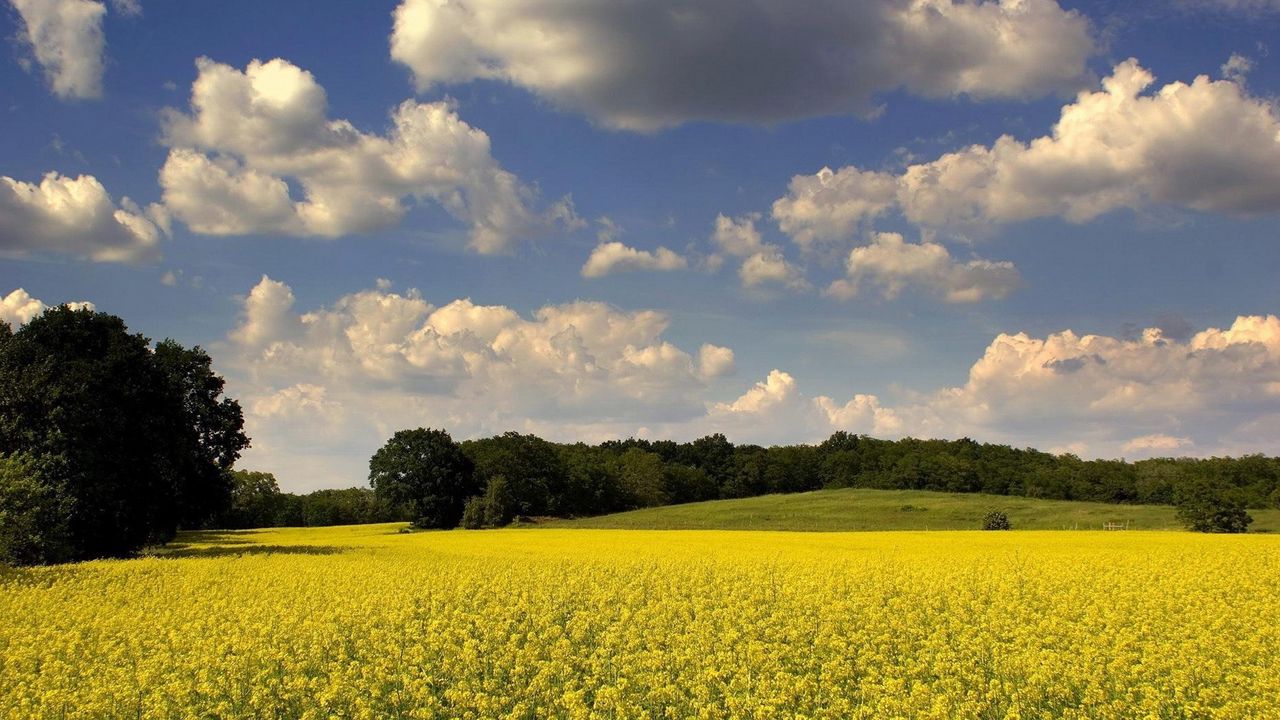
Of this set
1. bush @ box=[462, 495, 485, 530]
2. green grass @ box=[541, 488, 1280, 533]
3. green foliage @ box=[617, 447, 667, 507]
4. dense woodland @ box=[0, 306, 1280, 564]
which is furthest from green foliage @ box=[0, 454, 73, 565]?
green foliage @ box=[617, 447, 667, 507]

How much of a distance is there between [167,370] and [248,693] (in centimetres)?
3535

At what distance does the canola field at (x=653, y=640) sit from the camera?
10367mm

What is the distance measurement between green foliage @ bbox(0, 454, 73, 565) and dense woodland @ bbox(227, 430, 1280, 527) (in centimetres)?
4084

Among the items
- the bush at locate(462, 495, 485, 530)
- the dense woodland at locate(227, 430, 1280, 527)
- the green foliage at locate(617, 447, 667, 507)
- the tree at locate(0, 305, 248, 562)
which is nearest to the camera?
the tree at locate(0, 305, 248, 562)

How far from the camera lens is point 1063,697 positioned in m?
11.4

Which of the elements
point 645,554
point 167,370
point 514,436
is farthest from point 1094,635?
point 514,436

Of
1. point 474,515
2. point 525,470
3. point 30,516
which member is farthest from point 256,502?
point 30,516

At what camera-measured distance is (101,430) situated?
110ft

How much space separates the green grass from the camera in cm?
6062

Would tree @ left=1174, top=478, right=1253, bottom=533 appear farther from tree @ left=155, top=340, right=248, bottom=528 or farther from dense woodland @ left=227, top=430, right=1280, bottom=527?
tree @ left=155, top=340, right=248, bottom=528

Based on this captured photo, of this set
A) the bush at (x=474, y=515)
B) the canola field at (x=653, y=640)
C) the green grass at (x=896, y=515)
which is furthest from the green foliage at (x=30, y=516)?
the bush at (x=474, y=515)

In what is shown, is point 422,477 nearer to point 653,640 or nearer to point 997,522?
point 997,522

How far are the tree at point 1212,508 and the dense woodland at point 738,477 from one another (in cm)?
2427

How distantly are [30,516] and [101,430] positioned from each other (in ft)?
16.5
